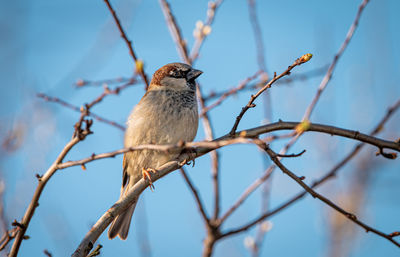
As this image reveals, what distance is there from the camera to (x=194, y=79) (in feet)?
10.6

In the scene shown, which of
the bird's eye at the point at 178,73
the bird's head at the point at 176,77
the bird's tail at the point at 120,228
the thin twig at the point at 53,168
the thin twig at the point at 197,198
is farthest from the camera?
the bird's eye at the point at 178,73

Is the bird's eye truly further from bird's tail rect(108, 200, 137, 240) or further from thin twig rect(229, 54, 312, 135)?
thin twig rect(229, 54, 312, 135)

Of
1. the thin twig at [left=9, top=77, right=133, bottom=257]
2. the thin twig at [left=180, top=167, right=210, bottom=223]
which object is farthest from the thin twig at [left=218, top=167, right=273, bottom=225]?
the thin twig at [left=9, top=77, right=133, bottom=257]

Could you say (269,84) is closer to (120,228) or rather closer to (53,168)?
(53,168)

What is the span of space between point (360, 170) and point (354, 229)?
0.57 meters

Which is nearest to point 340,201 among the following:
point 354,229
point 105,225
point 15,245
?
point 354,229

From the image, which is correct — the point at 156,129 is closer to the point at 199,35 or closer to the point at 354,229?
the point at 199,35

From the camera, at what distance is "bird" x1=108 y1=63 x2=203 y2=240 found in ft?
9.13

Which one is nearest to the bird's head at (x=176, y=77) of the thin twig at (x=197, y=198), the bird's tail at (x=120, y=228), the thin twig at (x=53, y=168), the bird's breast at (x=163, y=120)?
the bird's breast at (x=163, y=120)

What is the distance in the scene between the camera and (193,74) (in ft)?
10.5

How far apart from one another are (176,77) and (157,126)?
636mm

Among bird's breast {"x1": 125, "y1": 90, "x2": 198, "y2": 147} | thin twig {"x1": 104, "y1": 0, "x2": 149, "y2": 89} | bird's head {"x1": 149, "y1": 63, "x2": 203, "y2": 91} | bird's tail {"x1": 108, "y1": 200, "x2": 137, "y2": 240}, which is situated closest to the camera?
thin twig {"x1": 104, "y1": 0, "x2": 149, "y2": 89}

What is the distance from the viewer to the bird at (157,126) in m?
2.78

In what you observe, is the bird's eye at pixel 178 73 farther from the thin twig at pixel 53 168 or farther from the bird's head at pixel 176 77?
the thin twig at pixel 53 168
